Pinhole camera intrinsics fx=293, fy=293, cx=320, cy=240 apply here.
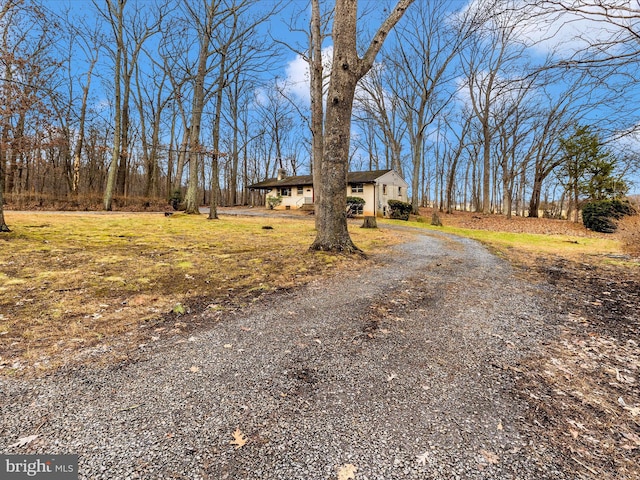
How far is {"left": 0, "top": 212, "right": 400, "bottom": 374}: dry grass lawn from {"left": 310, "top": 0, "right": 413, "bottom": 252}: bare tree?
1444 mm

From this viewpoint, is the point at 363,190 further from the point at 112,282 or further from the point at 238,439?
the point at 238,439

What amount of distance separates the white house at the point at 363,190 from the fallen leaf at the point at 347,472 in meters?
22.6

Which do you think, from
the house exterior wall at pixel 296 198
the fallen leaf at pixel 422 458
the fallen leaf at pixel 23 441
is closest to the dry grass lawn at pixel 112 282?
the fallen leaf at pixel 23 441

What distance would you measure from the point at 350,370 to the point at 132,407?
141 centimetres

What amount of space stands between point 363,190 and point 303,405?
2393 cm

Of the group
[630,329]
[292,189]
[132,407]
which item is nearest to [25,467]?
[132,407]

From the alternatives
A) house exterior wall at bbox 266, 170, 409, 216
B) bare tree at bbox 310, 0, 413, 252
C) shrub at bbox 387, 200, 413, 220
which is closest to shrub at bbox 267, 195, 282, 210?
house exterior wall at bbox 266, 170, 409, 216

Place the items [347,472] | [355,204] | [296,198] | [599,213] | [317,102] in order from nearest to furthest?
[347,472] → [317,102] → [599,213] → [355,204] → [296,198]

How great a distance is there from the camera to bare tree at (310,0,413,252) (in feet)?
19.9

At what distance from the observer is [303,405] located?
5.91 ft

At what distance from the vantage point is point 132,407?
174cm

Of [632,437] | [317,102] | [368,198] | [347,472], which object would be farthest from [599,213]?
[347,472]

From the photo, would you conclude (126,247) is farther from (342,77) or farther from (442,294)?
(442,294)

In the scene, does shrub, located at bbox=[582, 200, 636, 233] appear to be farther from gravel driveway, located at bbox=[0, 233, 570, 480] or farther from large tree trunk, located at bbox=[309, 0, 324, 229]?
gravel driveway, located at bbox=[0, 233, 570, 480]
